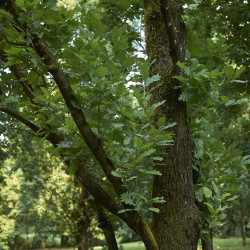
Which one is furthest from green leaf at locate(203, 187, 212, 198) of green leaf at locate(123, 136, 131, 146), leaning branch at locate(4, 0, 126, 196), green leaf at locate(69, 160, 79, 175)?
green leaf at locate(69, 160, 79, 175)

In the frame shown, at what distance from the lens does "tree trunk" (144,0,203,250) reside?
1986 millimetres

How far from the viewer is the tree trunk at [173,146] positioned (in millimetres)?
1986

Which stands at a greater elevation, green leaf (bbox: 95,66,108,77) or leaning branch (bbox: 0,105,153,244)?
green leaf (bbox: 95,66,108,77)

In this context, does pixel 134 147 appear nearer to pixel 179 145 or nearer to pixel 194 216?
pixel 179 145

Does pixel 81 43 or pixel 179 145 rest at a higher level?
pixel 81 43

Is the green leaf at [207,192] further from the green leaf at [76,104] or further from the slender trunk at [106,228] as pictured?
the green leaf at [76,104]

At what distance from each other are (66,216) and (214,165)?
7.57 metres

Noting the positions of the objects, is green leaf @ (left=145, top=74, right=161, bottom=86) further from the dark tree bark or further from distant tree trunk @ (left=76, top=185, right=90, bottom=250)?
distant tree trunk @ (left=76, top=185, right=90, bottom=250)

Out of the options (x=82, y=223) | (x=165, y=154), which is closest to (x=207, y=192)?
(x=165, y=154)

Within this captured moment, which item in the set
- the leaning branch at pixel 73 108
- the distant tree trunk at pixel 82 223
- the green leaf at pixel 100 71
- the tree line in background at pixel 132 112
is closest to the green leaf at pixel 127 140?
the tree line in background at pixel 132 112

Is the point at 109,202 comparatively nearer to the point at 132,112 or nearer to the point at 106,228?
the point at 106,228

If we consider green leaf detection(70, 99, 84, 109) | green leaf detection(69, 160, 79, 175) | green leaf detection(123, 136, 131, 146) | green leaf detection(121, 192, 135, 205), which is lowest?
green leaf detection(121, 192, 135, 205)

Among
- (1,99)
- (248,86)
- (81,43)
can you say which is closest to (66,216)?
(1,99)

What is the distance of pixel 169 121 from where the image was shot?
2188mm
